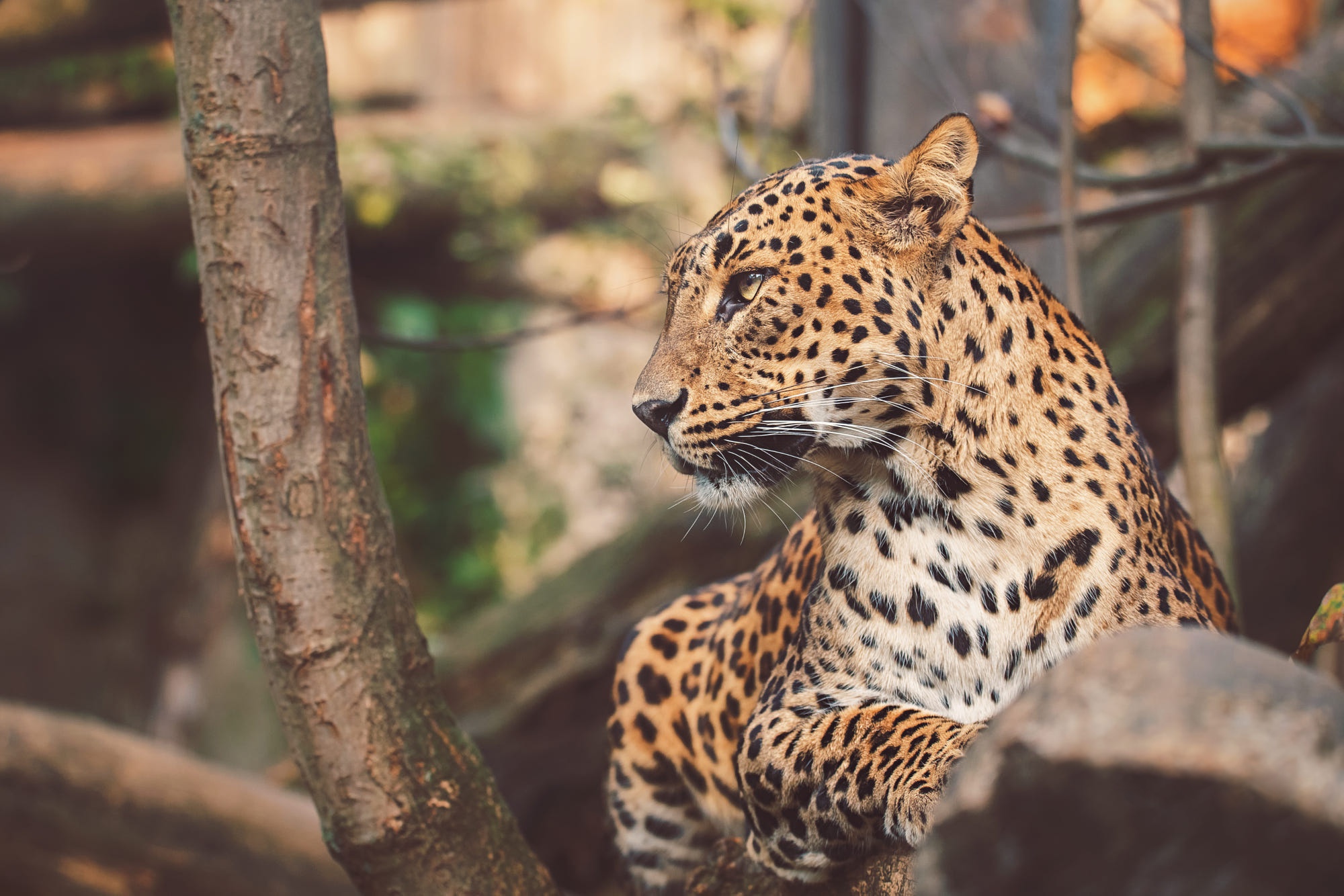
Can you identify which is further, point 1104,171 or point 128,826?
point 128,826

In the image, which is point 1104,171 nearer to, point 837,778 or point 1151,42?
point 837,778

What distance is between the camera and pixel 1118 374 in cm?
699

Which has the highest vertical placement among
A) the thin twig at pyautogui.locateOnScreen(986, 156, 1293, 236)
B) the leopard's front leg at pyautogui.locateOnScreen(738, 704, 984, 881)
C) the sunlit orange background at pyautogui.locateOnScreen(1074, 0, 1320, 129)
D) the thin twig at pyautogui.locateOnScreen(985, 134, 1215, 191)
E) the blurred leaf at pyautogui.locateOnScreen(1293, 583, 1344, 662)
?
the sunlit orange background at pyautogui.locateOnScreen(1074, 0, 1320, 129)

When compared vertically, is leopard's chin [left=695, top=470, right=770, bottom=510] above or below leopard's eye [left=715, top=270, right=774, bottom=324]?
below

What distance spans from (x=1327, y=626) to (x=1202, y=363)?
2728 millimetres

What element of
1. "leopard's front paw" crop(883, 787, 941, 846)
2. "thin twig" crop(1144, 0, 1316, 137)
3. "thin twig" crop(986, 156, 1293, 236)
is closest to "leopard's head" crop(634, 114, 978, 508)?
"leopard's front paw" crop(883, 787, 941, 846)

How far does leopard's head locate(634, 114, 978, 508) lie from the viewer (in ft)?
10.9

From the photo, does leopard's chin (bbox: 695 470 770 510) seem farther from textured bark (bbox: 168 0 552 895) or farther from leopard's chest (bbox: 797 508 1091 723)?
textured bark (bbox: 168 0 552 895)

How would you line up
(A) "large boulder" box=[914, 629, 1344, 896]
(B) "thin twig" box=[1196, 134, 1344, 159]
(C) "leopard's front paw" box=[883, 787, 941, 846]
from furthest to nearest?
(B) "thin twig" box=[1196, 134, 1344, 159], (C) "leopard's front paw" box=[883, 787, 941, 846], (A) "large boulder" box=[914, 629, 1344, 896]

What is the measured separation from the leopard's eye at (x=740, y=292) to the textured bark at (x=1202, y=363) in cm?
261

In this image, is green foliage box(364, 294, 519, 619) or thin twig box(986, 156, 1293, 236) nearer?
thin twig box(986, 156, 1293, 236)

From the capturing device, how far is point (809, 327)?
3365 millimetres

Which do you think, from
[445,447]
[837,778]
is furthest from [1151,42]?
[837,778]

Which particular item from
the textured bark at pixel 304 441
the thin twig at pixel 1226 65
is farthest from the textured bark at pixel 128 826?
the thin twig at pixel 1226 65
